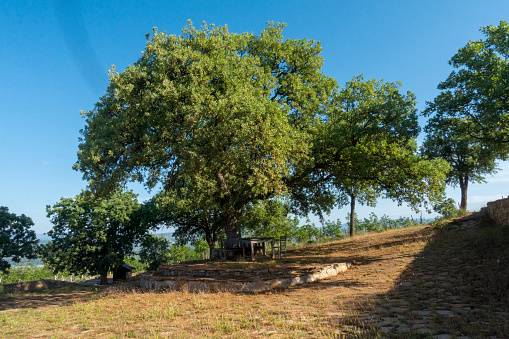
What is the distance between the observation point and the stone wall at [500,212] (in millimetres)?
13884

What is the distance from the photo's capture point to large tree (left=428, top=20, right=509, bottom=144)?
38.0ft

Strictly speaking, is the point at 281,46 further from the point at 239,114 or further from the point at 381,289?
the point at 381,289

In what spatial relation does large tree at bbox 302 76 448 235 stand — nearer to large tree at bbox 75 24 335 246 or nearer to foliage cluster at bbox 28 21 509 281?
foliage cluster at bbox 28 21 509 281

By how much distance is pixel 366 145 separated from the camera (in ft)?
54.5

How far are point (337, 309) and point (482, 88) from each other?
1098 cm

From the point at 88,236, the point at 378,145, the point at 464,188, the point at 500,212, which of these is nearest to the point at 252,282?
the point at 378,145

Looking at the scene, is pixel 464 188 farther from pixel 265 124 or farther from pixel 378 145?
pixel 265 124

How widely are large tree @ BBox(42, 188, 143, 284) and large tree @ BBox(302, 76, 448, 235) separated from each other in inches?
784

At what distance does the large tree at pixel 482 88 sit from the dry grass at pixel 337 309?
486 cm

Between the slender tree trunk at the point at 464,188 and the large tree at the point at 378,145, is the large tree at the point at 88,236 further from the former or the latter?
the slender tree trunk at the point at 464,188

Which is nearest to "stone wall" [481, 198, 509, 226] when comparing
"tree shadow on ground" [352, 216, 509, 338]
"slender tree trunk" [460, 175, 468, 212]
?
"tree shadow on ground" [352, 216, 509, 338]

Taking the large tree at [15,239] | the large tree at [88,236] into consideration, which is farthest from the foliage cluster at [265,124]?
the large tree at [15,239]

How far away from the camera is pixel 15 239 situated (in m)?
30.6

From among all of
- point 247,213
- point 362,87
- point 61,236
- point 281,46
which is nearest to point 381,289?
point 362,87
